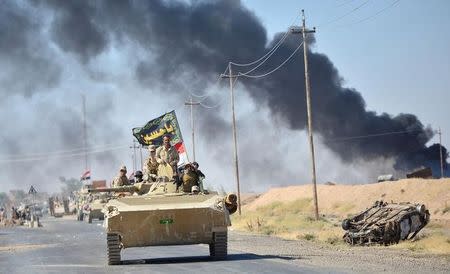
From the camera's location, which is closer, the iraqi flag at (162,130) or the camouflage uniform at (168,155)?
the camouflage uniform at (168,155)

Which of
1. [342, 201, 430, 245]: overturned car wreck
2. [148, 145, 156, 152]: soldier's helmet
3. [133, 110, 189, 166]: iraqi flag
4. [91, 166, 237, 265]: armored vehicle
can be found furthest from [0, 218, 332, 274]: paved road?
[133, 110, 189, 166]: iraqi flag

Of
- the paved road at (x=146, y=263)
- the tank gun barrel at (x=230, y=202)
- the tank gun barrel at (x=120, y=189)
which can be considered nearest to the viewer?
the paved road at (x=146, y=263)

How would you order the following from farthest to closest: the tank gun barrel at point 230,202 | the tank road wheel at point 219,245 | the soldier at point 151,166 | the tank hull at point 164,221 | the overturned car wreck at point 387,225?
the overturned car wreck at point 387,225 → the soldier at point 151,166 → the tank gun barrel at point 230,202 → the tank road wheel at point 219,245 → the tank hull at point 164,221

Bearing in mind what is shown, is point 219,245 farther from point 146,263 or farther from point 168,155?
point 168,155

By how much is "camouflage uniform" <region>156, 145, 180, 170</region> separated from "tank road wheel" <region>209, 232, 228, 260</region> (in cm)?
217

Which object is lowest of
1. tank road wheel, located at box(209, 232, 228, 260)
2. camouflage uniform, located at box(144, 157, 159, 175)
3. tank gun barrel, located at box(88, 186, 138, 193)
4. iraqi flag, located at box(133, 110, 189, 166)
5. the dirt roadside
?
the dirt roadside

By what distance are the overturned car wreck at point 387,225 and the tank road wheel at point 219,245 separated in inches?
291

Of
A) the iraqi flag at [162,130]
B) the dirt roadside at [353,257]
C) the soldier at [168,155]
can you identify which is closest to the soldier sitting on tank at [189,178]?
the soldier at [168,155]

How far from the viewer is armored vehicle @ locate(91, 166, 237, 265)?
20.2m

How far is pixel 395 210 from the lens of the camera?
90.1 feet

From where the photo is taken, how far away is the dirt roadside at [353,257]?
18.2 meters

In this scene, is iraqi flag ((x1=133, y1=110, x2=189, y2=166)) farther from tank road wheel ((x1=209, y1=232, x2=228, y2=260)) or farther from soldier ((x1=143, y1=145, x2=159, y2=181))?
tank road wheel ((x1=209, y1=232, x2=228, y2=260))

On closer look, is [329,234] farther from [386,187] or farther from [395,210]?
[386,187]

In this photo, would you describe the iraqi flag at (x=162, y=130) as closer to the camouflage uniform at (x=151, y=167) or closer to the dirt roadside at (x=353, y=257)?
the dirt roadside at (x=353, y=257)
